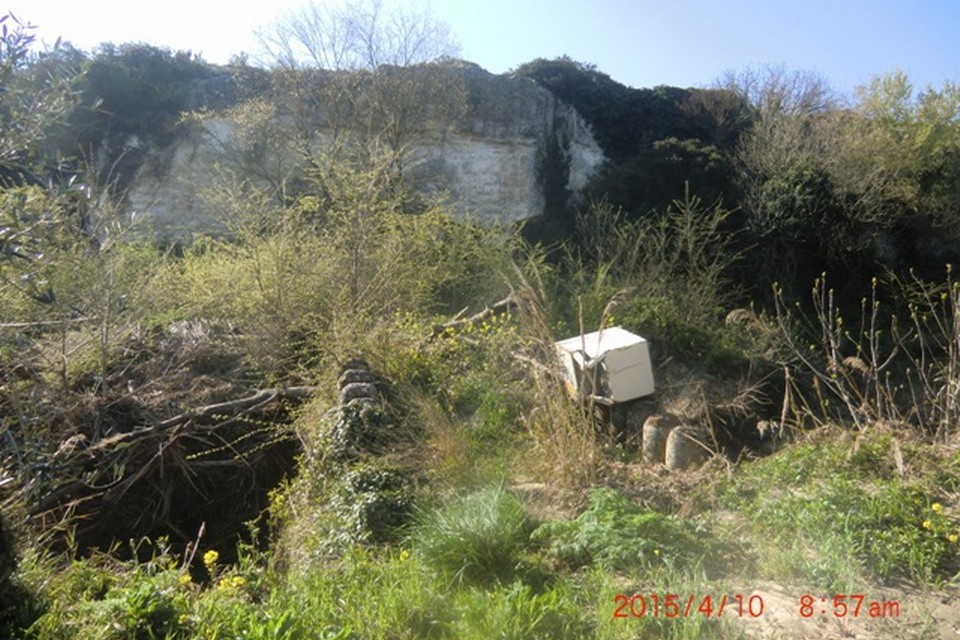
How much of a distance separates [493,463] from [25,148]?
3.67m

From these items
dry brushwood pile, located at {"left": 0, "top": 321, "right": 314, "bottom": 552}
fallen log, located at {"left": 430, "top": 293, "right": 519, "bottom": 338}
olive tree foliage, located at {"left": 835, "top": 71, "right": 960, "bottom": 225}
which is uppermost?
olive tree foliage, located at {"left": 835, "top": 71, "right": 960, "bottom": 225}

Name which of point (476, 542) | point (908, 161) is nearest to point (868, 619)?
point (476, 542)

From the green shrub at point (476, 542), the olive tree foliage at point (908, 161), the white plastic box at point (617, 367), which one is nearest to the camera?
the green shrub at point (476, 542)

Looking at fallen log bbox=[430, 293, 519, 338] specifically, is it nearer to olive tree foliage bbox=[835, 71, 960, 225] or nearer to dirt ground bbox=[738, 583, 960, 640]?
dirt ground bbox=[738, 583, 960, 640]

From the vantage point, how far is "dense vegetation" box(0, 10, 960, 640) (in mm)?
3670

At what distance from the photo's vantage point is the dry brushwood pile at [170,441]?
6605 mm

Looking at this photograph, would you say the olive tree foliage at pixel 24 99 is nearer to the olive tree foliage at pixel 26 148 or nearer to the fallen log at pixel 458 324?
the olive tree foliage at pixel 26 148

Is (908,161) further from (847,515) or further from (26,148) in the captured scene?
(26,148)

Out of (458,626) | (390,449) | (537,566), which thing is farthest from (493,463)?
(458,626)

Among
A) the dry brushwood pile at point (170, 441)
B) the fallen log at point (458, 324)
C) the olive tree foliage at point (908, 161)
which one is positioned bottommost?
the dry brushwood pile at point (170, 441)

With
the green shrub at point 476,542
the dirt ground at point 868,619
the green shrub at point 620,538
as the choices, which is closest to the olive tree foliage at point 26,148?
the green shrub at point 476,542
